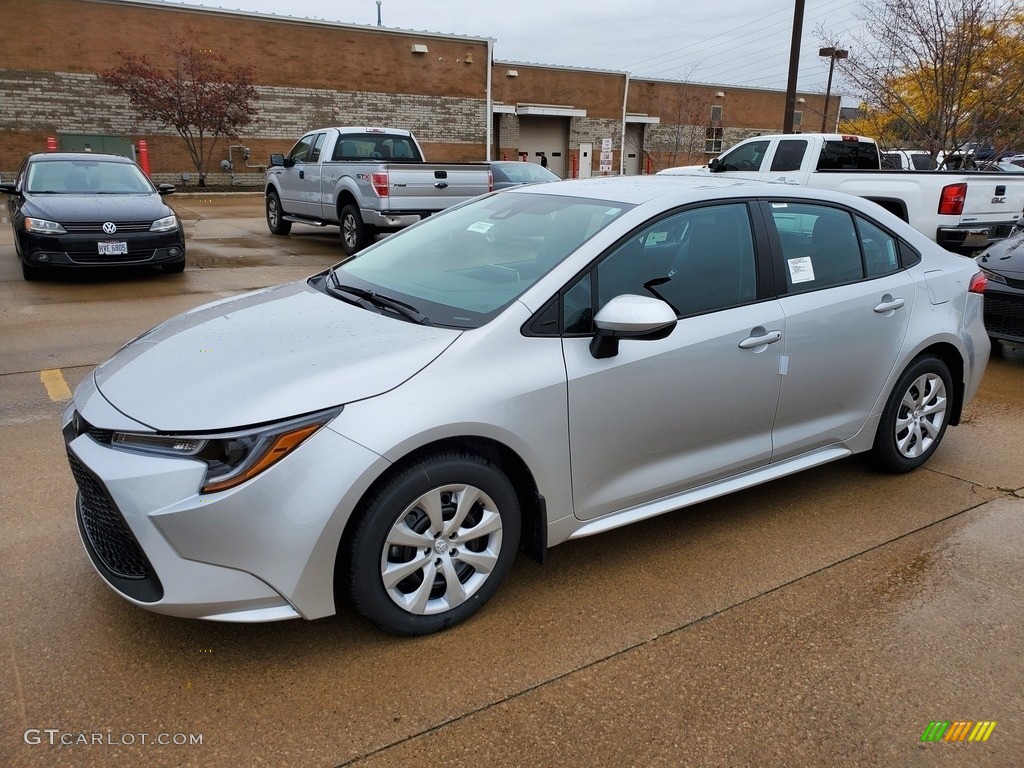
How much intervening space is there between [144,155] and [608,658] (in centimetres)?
2894

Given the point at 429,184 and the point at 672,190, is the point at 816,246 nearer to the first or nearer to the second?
the point at 672,190

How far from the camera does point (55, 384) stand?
5.67 m

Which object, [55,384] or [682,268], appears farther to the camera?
[55,384]

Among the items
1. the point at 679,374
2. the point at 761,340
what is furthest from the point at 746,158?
the point at 679,374

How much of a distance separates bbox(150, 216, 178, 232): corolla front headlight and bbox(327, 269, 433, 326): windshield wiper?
6.98 metres

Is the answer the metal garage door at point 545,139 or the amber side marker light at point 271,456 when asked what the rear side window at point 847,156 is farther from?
the metal garage door at point 545,139

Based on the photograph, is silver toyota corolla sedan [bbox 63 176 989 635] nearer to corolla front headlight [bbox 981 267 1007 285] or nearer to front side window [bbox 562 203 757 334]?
front side window [bbox 562 203 757 334]

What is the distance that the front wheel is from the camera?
4199 millimetres

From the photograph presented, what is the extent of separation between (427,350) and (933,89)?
1468 cm

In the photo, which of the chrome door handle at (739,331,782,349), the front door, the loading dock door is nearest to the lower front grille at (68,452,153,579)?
the front door

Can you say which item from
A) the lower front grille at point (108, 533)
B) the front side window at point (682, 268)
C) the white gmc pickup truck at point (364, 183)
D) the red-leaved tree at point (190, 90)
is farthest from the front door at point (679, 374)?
the red-leaved tree at point (190, 90)

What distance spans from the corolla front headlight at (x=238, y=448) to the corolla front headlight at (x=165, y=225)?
26.6 feet

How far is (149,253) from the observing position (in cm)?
955

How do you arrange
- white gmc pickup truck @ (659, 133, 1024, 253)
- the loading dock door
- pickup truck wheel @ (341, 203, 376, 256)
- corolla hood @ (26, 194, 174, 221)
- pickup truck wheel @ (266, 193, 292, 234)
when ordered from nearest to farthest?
corolla hood @ (26, 194, 174, 221) < white gmc pickup truck @ (659, 133, 1024, 253) < pickup truck wheel @ (341, 203, 376, 256) < pickup truck wheel @ (266, 193, 292, 234) < the loading dock door
